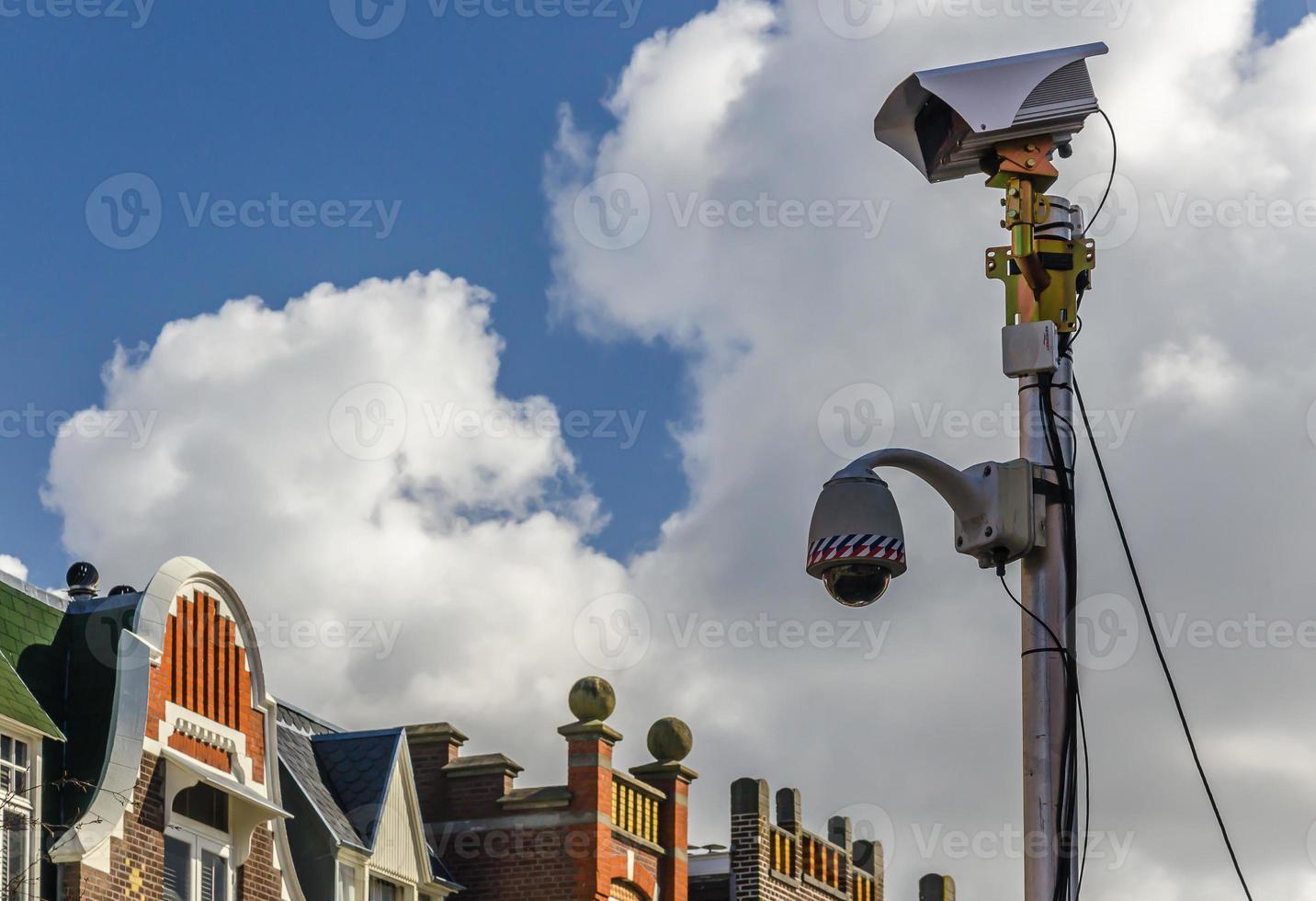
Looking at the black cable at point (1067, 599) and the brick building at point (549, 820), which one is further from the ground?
the brick building at point (549, 820)

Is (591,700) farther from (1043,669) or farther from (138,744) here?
(1043,669)

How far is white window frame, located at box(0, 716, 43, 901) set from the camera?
17484mm

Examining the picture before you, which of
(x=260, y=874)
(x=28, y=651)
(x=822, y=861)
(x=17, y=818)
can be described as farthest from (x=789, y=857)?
(x=17, y=818)

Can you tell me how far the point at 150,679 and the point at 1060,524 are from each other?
42.6 ft

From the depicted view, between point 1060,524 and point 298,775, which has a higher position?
point 298,775

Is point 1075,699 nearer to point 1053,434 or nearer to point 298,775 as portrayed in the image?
point 1053,434

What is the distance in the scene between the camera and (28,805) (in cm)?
1784

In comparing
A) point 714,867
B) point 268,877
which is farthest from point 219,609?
point 714,867

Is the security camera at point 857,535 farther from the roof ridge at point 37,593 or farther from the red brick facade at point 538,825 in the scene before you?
the red brick facade at point 538,825

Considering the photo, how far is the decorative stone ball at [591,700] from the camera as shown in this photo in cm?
2672

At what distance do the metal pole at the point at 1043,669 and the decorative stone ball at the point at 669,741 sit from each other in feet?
68.3

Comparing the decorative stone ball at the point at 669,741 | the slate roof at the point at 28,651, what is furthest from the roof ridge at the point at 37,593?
the decorative stone ball at the point at 669,741

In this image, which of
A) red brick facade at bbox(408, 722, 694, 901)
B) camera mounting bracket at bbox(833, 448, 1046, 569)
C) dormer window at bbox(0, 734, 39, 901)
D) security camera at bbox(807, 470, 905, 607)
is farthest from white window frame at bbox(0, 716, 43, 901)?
camera mounting bracket at bbox(833, 448, 1046, 569)

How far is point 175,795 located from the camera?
64.4ft
